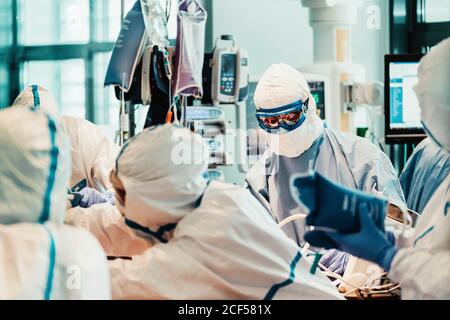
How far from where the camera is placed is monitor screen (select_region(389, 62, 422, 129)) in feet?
17.3

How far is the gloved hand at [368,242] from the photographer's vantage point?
6.64 feet

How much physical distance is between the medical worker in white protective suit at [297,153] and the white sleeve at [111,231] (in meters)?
1.01

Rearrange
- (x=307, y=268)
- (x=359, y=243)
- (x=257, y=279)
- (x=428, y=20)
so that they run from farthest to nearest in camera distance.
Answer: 1. (x=428, y=20)
2. (x=307, y=268)
3. (x=257, y=279)
4. (x=359, y=243)

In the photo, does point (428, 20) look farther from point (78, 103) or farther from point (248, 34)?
point (78, 103)

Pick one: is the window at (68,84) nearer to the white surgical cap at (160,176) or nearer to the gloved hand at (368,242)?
the white surgical cap at (160,176)

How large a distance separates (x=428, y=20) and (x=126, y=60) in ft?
13.2

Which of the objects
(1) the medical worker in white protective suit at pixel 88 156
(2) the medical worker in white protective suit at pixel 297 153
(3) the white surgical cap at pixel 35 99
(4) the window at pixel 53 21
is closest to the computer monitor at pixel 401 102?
(2) the medical worker in white protective suit at pixel 297 153

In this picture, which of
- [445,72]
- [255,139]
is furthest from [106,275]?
[255,139]

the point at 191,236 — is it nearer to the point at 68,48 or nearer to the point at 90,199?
the point at 90,199

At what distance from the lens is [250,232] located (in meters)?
2.26

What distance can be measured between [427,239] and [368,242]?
0.73ft

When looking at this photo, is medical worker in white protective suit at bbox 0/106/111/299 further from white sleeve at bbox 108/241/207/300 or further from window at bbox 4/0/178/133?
window at bbox 4/0/178/133

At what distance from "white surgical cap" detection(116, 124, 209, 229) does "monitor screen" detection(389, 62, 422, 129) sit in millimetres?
3138

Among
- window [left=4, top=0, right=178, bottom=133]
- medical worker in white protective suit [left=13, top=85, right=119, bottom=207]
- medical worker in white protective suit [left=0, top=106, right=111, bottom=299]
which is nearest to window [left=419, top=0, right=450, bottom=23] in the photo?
window [left=4, top=0, right=178, bottom=133]
